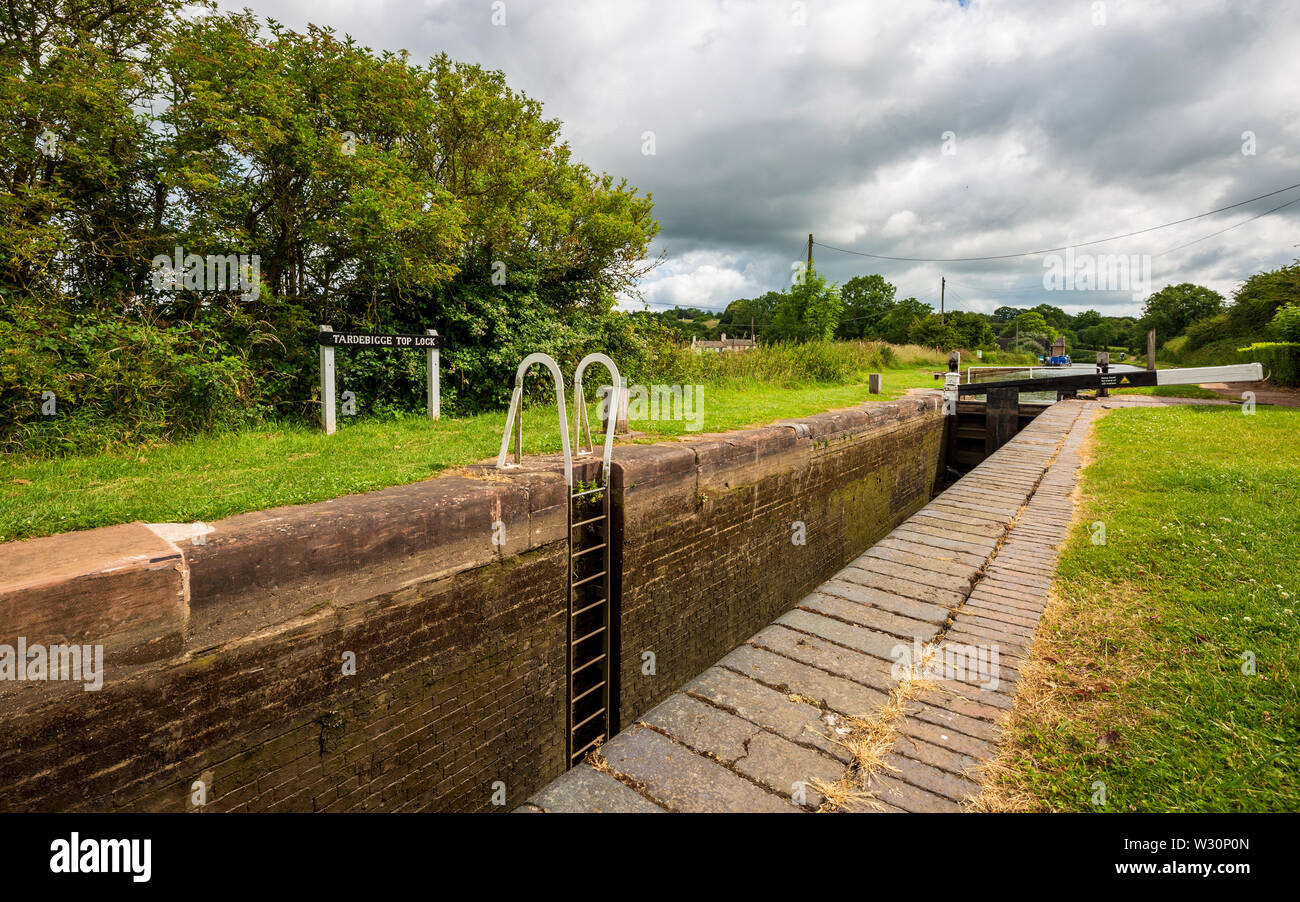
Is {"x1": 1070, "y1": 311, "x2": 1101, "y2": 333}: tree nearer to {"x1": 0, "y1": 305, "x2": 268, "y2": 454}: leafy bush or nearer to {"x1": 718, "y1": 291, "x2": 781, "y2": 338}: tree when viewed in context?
{"x1": 718, "y1": 291, "x2": 781, "y2": 338}: tree

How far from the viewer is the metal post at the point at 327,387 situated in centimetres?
642

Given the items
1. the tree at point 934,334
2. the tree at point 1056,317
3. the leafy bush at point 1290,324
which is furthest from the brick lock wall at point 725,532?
the tree at point 1056,317

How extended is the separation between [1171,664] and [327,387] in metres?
7.24

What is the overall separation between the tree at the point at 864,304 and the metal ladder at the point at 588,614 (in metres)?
73.9

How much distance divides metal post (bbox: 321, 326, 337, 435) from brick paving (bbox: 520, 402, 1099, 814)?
5.46 meters

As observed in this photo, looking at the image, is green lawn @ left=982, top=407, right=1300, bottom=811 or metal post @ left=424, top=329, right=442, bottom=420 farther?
metal post @ left=424, top=329, right=442, bottom=420

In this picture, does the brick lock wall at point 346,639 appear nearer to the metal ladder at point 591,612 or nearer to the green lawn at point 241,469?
the metal ladder at point 591,612

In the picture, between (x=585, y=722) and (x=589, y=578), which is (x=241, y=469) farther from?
(x=585, y=722)

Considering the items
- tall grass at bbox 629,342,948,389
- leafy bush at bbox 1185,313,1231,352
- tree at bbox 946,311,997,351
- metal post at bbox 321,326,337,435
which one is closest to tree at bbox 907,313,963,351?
tree at bbox 946,311,997,351

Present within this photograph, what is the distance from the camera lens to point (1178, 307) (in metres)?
41.4

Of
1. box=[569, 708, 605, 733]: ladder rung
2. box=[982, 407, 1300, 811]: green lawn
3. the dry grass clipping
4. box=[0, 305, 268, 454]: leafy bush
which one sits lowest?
box=[569, 708, 605, 733]: ladder rung

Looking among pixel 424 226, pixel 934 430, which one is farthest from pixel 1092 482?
pixel 424 226

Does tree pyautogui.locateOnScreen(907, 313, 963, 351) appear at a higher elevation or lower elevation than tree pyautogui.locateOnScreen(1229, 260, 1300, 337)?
higher

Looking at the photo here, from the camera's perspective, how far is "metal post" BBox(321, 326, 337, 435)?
21.1 feet
